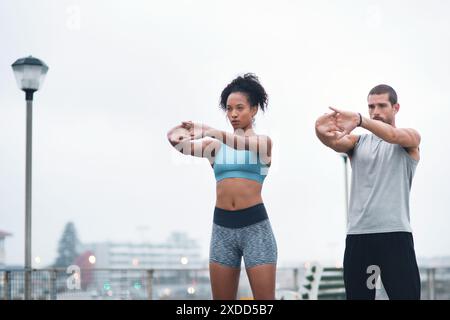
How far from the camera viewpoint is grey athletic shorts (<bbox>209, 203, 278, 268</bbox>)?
6.49 m

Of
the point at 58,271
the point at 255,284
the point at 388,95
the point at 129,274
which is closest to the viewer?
the point at 255,284

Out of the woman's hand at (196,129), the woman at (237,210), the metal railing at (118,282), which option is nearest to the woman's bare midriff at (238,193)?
the woman at (237,210)

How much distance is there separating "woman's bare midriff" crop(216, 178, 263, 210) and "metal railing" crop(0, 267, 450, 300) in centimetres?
553

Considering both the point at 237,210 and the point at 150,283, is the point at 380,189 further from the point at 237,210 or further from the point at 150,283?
the point at 150,283

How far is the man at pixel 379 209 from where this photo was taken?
6512 millimetres

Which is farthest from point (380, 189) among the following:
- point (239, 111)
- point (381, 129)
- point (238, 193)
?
point (239, 111)

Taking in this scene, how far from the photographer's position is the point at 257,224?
653cm

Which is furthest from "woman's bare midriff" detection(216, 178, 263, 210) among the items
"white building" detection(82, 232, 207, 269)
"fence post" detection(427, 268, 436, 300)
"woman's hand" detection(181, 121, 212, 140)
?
"white building" detection(82, 232, 207, 269)

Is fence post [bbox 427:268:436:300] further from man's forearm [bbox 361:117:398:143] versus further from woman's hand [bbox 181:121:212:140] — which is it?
woman's hand [bbox 181:121:212:140]

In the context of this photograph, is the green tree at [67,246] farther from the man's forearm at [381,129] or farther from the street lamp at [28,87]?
the man's forearm at [381,129]

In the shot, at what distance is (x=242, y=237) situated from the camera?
21.5ft
